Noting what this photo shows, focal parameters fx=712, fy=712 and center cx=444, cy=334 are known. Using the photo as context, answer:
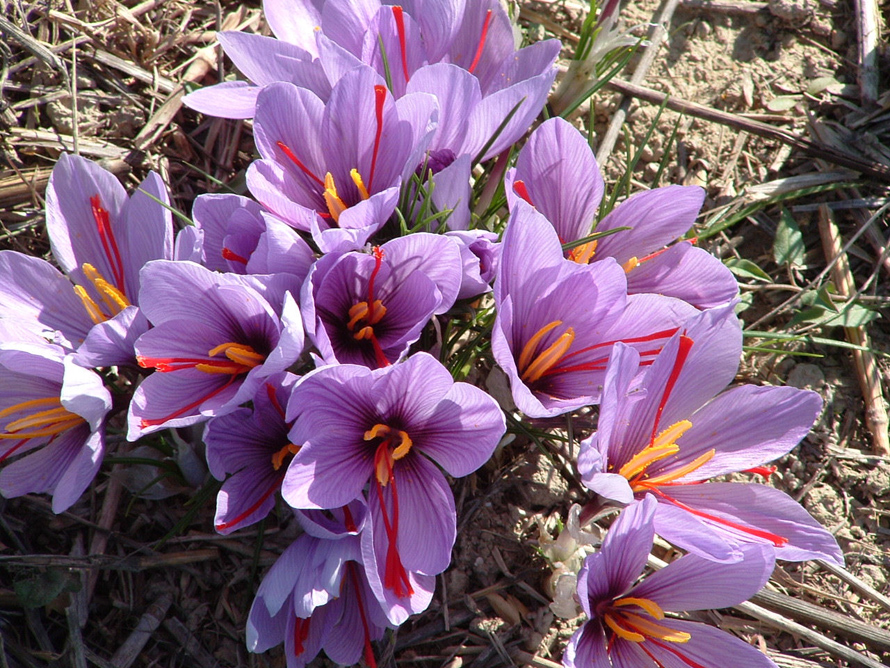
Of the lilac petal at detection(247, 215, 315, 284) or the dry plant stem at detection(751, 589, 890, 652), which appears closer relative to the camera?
the lilac petal at detection(247, 215, 315, 284)

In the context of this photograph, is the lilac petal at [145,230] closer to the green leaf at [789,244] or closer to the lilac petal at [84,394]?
the lilac petal at [84,394]

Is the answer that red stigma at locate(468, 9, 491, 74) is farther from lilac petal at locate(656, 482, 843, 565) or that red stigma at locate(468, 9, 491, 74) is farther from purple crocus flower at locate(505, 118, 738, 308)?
lilac petal at locate(656, 482, 843, 565)

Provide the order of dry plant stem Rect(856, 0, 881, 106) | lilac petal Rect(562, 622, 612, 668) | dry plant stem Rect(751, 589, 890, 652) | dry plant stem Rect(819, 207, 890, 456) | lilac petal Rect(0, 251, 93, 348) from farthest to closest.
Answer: dry plant stem Rect(856, 0, 881, 106)
dry plant stem Rect(819, 207, 890, 456)
dry plant stem Rect(751, 589, 890, 652)
lilac petal Rect(0, 251, 93, 348)
lilac petal Rect(562, 622, 612, 668)

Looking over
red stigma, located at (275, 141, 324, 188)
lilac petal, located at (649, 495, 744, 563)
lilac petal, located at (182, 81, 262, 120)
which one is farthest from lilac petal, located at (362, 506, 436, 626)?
lilac petal, located at (182, 81, 262, 120)

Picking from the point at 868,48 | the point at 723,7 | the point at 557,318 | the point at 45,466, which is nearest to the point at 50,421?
the point at 45,466

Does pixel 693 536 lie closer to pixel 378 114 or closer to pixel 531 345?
pixel 531 345

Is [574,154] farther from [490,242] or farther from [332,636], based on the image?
[332,636]

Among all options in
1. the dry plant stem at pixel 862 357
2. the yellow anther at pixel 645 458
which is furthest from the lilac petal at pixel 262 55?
the dry plant stem at pixel 862 357
